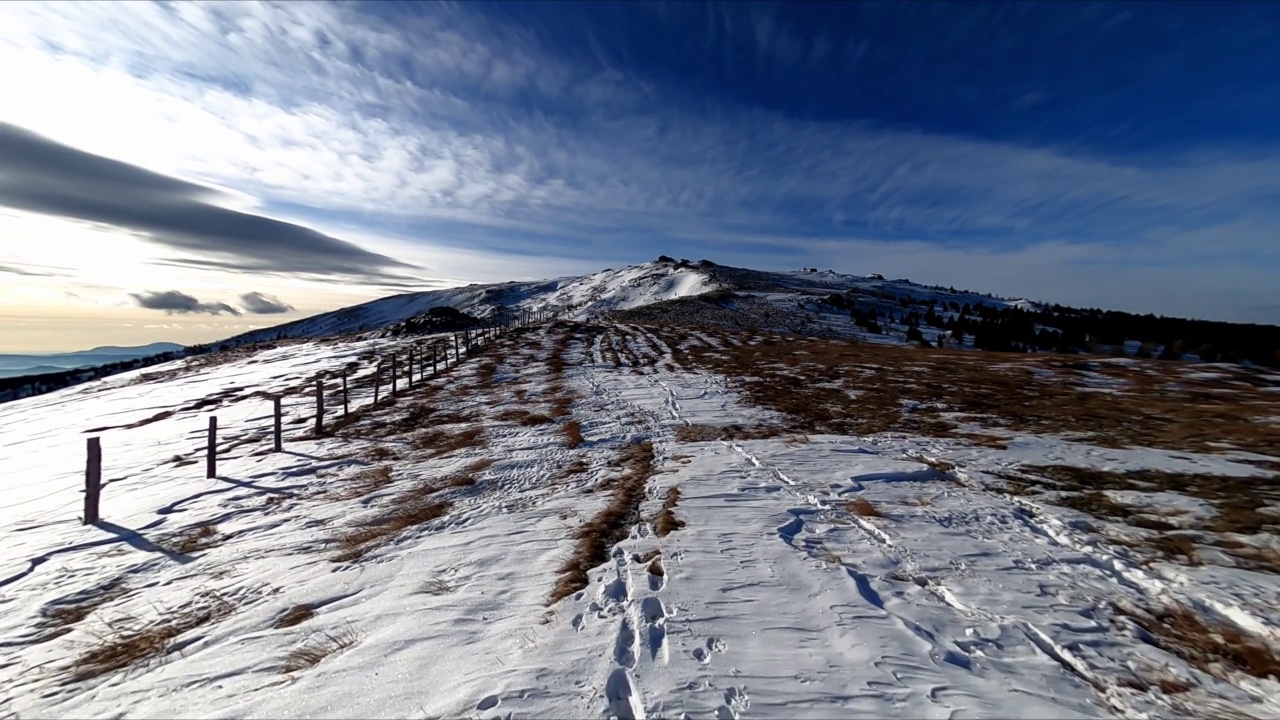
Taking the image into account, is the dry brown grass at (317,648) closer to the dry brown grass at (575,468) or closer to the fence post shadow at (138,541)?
the fence post shadow at (138,541)

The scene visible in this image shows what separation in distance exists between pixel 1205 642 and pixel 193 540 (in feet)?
42.5

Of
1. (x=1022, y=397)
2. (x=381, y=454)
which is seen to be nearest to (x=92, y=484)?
(x=381, y=454)

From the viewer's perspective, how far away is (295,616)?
5879mm

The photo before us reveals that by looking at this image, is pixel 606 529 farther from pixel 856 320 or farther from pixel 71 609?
pixel 856 320

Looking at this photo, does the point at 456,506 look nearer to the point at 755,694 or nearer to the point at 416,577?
the point at 416,577

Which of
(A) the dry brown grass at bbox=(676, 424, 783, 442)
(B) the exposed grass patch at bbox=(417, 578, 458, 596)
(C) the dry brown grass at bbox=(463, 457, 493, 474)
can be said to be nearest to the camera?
(B) the exposed grass patch at bbox=(417, 578, 458, 596)

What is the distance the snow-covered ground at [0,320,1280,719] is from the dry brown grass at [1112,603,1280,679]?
0.15 metres

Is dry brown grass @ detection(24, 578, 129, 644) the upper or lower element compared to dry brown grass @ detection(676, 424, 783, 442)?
lower

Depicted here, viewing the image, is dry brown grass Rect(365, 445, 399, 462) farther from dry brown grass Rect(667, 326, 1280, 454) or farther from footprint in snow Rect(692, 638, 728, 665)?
footprint in snow Rect(692, 638, 728, 665)

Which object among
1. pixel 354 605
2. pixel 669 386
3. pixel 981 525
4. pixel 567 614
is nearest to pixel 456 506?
pixel 354 605

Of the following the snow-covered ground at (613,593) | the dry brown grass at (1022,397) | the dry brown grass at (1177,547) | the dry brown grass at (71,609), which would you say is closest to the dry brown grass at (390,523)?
the snow-covered ground at (613,593)

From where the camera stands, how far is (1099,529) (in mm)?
7289

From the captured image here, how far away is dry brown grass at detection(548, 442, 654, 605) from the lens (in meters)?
6.29

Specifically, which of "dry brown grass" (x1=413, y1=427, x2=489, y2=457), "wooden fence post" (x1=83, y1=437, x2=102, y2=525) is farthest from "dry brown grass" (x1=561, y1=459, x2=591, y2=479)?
"wooden fence post" (x1=83, y1=437, x2=102, y2=525)
